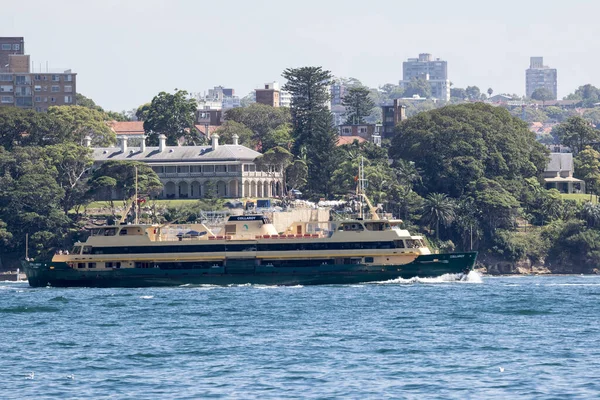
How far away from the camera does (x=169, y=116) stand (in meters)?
194

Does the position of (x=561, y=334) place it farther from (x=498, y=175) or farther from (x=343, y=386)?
(x=498, y=175)

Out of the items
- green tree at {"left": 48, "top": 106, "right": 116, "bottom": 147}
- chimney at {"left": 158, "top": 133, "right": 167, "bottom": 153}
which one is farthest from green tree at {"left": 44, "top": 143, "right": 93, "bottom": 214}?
green tree at {"left": 48, "top": 106, "right": 116, "bottom": 147}

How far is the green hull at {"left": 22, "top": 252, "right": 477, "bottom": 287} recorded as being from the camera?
10925cm

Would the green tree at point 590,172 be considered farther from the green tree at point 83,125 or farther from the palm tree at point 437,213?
the green tree at point 83,125

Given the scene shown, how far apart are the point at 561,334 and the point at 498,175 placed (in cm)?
10276

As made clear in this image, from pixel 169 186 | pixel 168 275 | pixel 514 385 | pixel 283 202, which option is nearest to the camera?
pixel 514 385

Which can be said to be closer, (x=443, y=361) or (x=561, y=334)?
(x=443, y=361)

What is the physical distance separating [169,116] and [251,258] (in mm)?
86648

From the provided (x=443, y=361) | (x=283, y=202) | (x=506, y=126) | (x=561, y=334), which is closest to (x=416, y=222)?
(x=283, y=202)

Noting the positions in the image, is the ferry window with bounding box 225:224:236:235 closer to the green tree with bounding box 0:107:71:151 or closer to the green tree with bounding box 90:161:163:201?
the green tree with bounding box 90:161:163:201

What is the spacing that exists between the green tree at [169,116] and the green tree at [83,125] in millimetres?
5452

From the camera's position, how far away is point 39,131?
177125 millimetres

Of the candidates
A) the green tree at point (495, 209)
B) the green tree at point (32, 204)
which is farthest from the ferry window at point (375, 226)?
the green tree at point (495, 209)

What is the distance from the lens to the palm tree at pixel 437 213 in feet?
515
